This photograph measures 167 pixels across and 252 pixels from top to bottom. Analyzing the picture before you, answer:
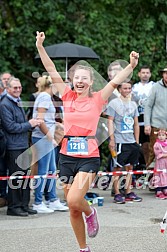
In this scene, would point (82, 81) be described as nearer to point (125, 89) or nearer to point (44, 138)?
point (44, 138)

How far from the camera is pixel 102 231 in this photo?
7.61 metres

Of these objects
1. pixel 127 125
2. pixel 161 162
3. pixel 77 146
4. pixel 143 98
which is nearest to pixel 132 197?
pixel 161 162

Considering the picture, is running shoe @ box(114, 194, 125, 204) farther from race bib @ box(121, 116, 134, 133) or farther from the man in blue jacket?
the man in blue jacket

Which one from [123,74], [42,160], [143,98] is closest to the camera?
[123,74]

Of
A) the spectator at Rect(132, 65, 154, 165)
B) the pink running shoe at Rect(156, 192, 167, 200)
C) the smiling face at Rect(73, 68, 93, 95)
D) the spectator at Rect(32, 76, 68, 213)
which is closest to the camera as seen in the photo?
the smiling face at Rect(73, 68, 93, 95)

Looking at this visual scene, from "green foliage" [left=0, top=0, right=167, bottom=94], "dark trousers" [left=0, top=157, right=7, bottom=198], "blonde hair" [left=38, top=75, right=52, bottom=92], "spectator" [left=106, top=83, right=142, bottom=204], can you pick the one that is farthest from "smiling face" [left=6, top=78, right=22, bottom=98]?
"green foliage" [left=0, top=0, right=167, bottom=94]

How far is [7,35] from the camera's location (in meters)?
13.7

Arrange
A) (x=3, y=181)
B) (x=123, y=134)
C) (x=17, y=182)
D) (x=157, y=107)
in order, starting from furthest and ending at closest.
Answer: (x=157, y=107), (x=123, y=134), (x=3, y=181), (x=17, y=182)

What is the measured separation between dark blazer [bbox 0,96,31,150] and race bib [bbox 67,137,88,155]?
2.21 meters

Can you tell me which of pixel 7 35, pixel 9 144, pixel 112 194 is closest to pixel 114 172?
pixel 112 194

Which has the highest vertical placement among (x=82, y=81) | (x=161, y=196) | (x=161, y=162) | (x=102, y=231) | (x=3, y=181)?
(x=82, y=81)

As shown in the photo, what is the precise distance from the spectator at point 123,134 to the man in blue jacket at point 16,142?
168 cm

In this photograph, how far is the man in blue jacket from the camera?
8.45m

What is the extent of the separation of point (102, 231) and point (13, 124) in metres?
1.97
